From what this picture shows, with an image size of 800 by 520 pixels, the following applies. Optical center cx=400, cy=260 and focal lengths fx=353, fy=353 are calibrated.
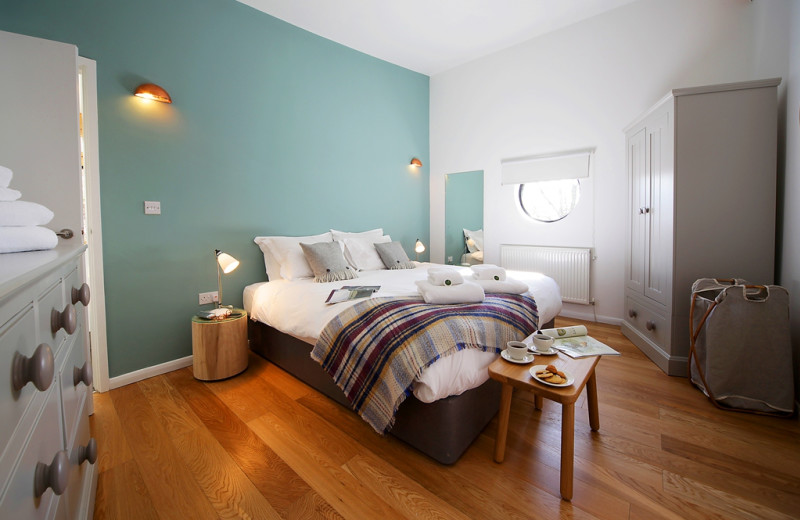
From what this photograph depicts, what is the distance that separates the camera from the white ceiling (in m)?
3.26

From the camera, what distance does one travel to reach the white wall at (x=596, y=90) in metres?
2.95

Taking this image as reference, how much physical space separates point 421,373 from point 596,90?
12.0 ft

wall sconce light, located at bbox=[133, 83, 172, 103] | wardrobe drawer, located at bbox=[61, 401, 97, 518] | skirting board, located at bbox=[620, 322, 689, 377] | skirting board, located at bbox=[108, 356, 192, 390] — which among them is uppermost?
wall sconce light, located at bbox=[133, 83, 172, 103]

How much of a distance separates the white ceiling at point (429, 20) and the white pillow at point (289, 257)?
2083mm

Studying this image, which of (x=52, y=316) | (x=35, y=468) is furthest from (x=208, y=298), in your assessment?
(x=35, y=468)

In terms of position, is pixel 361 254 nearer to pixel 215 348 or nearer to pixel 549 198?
pixel 215 348

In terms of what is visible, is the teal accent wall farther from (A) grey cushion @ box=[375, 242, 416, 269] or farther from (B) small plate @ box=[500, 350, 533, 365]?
(B) small plate @ box=[500, 350, 533, 365]

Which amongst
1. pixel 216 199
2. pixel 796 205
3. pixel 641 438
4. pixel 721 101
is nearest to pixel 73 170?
pixel 216 199

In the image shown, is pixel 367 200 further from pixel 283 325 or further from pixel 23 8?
pixel 23 8

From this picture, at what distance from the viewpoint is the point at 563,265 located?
391 centimetres

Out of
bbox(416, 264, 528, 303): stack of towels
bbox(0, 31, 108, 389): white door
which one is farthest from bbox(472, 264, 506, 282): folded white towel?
bbox(0, 31, 108, 389): white door

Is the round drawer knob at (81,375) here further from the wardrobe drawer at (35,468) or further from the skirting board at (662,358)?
the skirting board at (662,358)

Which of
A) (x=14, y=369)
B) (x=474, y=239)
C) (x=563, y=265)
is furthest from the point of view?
(x=474, y=239)

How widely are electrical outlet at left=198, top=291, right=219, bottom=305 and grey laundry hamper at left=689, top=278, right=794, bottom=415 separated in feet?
11.4
